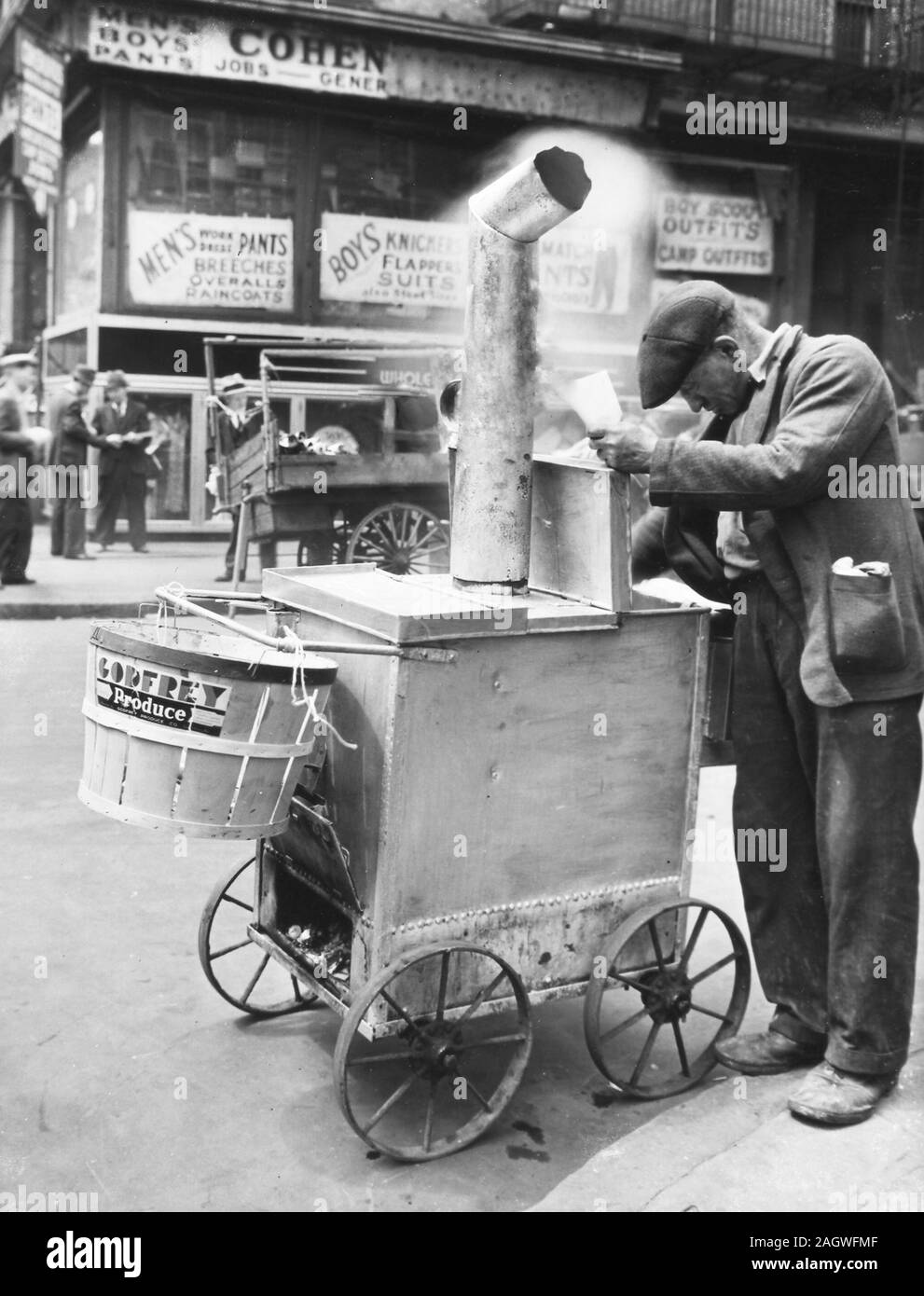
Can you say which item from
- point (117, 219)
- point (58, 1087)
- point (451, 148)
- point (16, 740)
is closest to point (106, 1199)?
point (58, 1087)

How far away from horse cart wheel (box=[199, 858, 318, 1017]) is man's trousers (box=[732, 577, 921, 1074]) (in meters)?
1.42

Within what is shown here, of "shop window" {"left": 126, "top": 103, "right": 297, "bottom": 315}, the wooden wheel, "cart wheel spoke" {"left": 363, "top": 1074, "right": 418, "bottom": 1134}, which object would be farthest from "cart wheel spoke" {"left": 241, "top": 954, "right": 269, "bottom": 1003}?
"shop window" {"left": 126, "top": 103, "right": 297, "bottom": 315}

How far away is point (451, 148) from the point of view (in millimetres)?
17703

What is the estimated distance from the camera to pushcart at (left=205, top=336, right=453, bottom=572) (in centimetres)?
1172

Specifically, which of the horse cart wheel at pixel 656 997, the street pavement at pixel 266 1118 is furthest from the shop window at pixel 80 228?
the horse cart wheel at pixel 656 997

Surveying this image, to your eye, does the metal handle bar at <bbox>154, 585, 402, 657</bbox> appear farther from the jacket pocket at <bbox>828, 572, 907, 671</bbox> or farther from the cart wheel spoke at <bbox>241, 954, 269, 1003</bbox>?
the cart wheel spoke at <bbox>241, 954, 269, 1003</bbox>

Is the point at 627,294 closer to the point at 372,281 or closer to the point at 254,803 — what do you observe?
the point at 372,281

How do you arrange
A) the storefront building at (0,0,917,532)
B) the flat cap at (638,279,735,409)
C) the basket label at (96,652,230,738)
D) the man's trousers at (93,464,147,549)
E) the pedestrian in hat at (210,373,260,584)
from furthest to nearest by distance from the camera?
1. the storefront building at (0,0,917,532)
2. the man's trousers at (93,464,147,549)
3. the pedestrian in hat at (210,373,260,584)
4. the flat cap at (638,279,735,409)
5. the basket label at (96,652,230,738)

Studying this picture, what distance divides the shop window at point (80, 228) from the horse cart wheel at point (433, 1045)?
47.3 ft

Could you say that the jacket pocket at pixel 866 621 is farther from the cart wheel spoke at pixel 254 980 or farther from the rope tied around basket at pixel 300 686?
the cart wheel spoke at pixel 254 980

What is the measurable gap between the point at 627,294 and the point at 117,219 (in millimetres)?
7003

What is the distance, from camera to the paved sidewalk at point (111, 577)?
11.7 meters

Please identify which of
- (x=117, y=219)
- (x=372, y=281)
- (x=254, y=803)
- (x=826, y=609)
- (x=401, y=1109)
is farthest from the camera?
(x=372, y=281)

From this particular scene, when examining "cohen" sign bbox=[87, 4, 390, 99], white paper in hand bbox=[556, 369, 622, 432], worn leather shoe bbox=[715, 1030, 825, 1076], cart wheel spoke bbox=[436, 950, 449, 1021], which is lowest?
worn leather shoe bbox=[715, 1030, 825, 1076]
